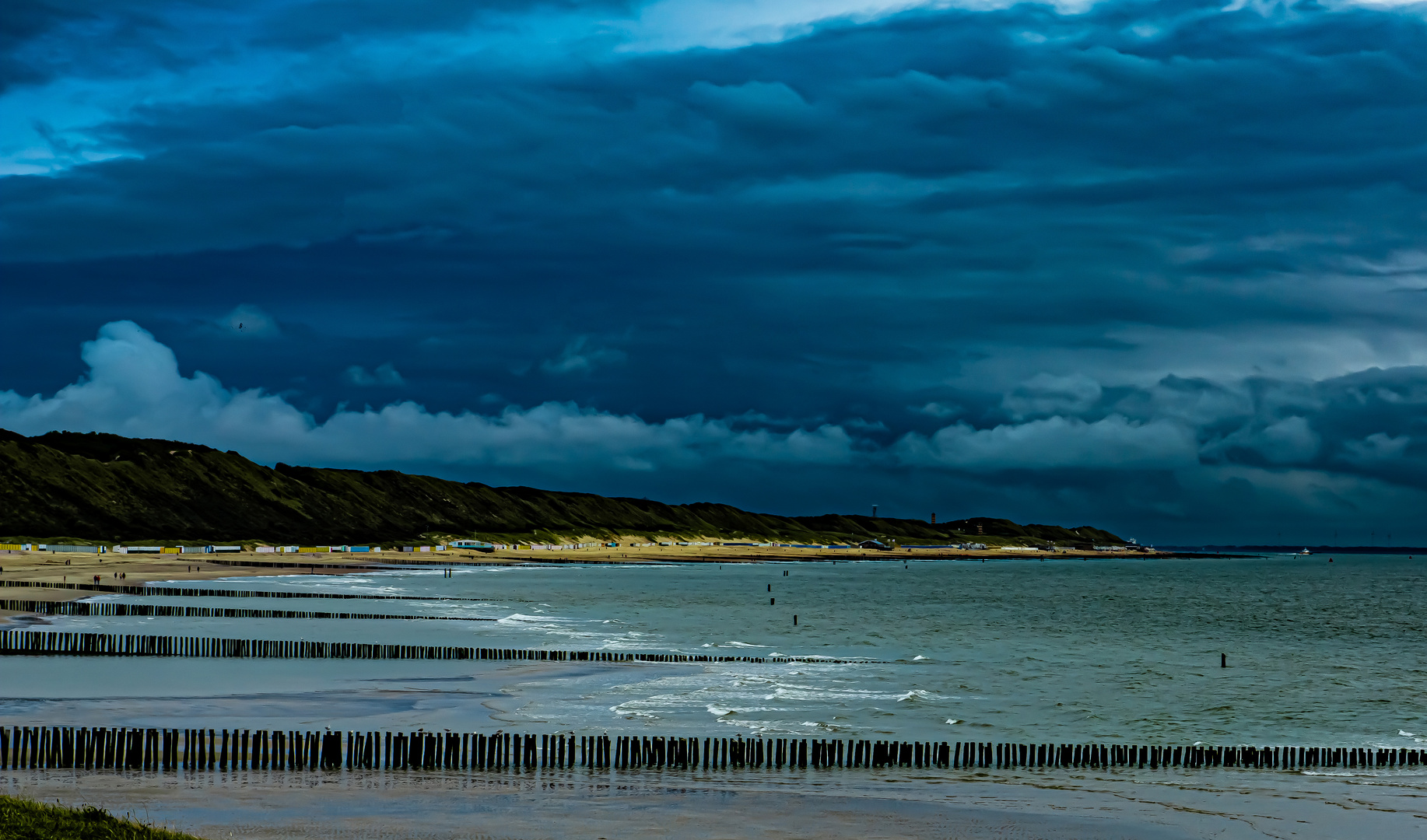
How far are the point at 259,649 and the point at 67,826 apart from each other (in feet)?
114

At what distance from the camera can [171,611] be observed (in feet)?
226

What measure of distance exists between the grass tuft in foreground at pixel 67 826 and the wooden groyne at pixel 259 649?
31.7 meters

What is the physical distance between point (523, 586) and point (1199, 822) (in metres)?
105

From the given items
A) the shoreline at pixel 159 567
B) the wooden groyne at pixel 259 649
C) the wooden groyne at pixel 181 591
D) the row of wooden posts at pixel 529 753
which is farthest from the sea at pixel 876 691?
the shoreline at pixel 159 567

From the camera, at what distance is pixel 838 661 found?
55938mm

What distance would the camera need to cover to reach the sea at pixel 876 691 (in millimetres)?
28062

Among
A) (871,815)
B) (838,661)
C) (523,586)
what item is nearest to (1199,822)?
(871,815)

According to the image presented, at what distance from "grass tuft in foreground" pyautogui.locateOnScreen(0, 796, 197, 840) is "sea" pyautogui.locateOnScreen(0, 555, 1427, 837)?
7297 millimetres

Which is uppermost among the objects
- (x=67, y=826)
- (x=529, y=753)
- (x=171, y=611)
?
(x=67, y=826)

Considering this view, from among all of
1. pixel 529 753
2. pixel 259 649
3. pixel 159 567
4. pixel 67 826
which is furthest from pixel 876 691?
pixel 159 567

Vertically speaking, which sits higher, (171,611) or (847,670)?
(171,611)

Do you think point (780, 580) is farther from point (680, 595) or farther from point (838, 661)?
point (838, 661)

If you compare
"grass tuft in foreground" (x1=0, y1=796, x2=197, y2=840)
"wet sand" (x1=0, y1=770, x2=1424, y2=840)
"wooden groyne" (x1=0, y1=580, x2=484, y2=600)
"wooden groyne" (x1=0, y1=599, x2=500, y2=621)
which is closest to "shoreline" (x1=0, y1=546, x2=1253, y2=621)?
"wooden groyne" (x1=0, y1=580, x2=484, y2=600)

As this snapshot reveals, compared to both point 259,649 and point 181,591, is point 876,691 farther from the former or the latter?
point 181,591
